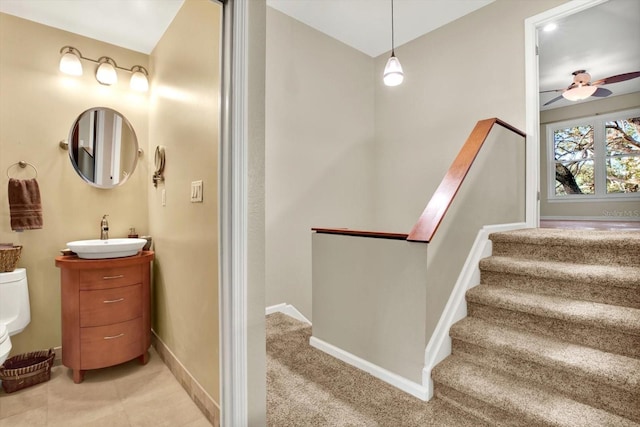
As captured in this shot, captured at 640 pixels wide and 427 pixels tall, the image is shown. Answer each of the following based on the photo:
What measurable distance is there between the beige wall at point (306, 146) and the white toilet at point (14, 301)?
66.7 inches

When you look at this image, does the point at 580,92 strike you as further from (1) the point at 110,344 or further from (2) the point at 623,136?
(1) the point at 110,344

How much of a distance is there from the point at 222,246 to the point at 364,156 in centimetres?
283

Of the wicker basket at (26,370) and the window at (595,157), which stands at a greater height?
the window at (595,157)

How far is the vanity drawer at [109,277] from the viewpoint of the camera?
6.72 ft

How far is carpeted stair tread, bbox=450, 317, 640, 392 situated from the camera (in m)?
1.38

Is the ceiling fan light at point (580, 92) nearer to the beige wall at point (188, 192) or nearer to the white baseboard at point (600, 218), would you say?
the white baseboard at point (600, 218)

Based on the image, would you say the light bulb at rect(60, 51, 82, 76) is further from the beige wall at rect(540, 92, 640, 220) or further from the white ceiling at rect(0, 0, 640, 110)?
the beige wall at rect(540, 92, 640, 220)

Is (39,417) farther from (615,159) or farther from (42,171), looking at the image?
(615,159)

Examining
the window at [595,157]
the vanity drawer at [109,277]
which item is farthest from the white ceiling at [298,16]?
the window at [595,157]

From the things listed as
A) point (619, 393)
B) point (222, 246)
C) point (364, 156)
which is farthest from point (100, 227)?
point (619, 393)

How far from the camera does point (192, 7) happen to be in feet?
6.06

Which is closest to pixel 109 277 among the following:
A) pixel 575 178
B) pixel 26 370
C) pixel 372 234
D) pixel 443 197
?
pixel 26 370

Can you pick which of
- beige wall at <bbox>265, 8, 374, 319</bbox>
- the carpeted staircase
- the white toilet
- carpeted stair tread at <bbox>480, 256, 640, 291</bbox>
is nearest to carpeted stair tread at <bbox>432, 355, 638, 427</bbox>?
the carpeted staircase

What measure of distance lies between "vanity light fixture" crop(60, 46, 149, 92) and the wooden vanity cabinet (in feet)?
4.56
